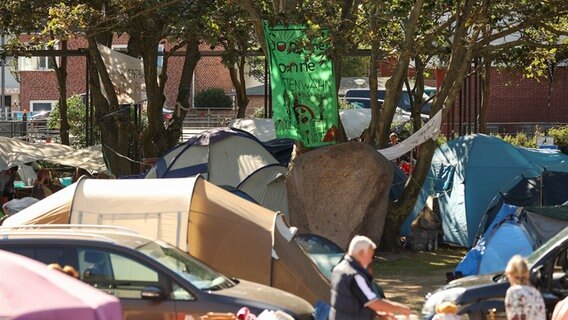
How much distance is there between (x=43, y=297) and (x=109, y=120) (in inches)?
805

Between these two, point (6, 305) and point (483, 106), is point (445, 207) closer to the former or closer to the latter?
point (483, 106)

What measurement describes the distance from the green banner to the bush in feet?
96.2

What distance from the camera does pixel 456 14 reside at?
66.1ft

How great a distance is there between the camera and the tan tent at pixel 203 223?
1235 centimetres

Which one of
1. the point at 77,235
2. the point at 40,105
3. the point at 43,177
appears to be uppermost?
the point at 77,235

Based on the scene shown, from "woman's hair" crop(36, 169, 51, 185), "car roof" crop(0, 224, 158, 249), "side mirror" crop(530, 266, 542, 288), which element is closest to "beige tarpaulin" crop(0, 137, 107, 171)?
"woman's hair" crop(36, 169, 51, 185)

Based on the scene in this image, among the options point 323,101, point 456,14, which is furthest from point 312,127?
point 456,14

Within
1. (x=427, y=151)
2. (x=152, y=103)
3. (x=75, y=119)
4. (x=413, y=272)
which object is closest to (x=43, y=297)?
(x=413, y=272)

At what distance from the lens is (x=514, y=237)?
15.3 m

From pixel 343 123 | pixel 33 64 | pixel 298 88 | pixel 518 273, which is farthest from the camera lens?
pixel 33 64

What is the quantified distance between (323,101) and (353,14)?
164 cm

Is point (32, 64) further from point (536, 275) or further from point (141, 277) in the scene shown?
point (536, 275)

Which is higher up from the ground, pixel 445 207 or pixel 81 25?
pixel 81 25

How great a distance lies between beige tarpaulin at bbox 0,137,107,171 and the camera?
21906 mm
